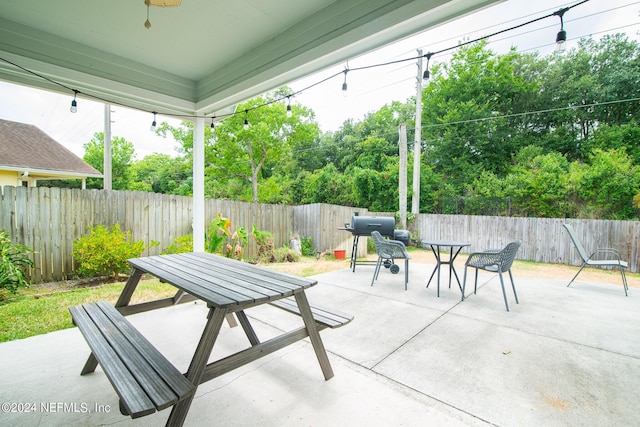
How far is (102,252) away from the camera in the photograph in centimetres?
421

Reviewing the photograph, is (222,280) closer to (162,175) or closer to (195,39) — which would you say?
(195,39)

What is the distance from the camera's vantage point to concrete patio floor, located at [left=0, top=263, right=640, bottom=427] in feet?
4.98

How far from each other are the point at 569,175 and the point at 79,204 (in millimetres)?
13457

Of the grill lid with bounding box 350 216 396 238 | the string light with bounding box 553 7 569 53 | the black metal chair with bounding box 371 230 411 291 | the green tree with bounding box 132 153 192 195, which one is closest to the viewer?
the string light with bounding box 553 7 569 53

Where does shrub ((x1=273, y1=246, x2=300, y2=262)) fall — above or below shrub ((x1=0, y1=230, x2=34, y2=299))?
below

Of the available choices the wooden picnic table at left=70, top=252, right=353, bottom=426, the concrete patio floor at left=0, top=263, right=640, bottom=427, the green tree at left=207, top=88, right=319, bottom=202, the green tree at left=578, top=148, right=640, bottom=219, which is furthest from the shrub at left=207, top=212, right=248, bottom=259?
the green tree at left=578, top=148, right=640, bottom=219

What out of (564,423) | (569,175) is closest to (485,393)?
(564,423)

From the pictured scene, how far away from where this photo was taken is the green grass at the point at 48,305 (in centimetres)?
259

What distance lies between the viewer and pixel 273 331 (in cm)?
258

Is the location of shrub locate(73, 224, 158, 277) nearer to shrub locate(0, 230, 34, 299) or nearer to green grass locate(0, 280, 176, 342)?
green grass locate(0, 280, 176, 342)

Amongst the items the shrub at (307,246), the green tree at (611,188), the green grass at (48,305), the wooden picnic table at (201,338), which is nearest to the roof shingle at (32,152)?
the green grass at (48,305)

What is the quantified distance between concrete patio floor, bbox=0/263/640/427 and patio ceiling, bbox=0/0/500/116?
254 cm

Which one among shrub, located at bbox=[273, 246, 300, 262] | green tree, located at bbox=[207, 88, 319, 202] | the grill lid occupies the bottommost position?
shrub, located at bbox=[273, 246, 300, 262]

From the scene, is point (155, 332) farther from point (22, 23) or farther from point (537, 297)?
point (537, 297)
